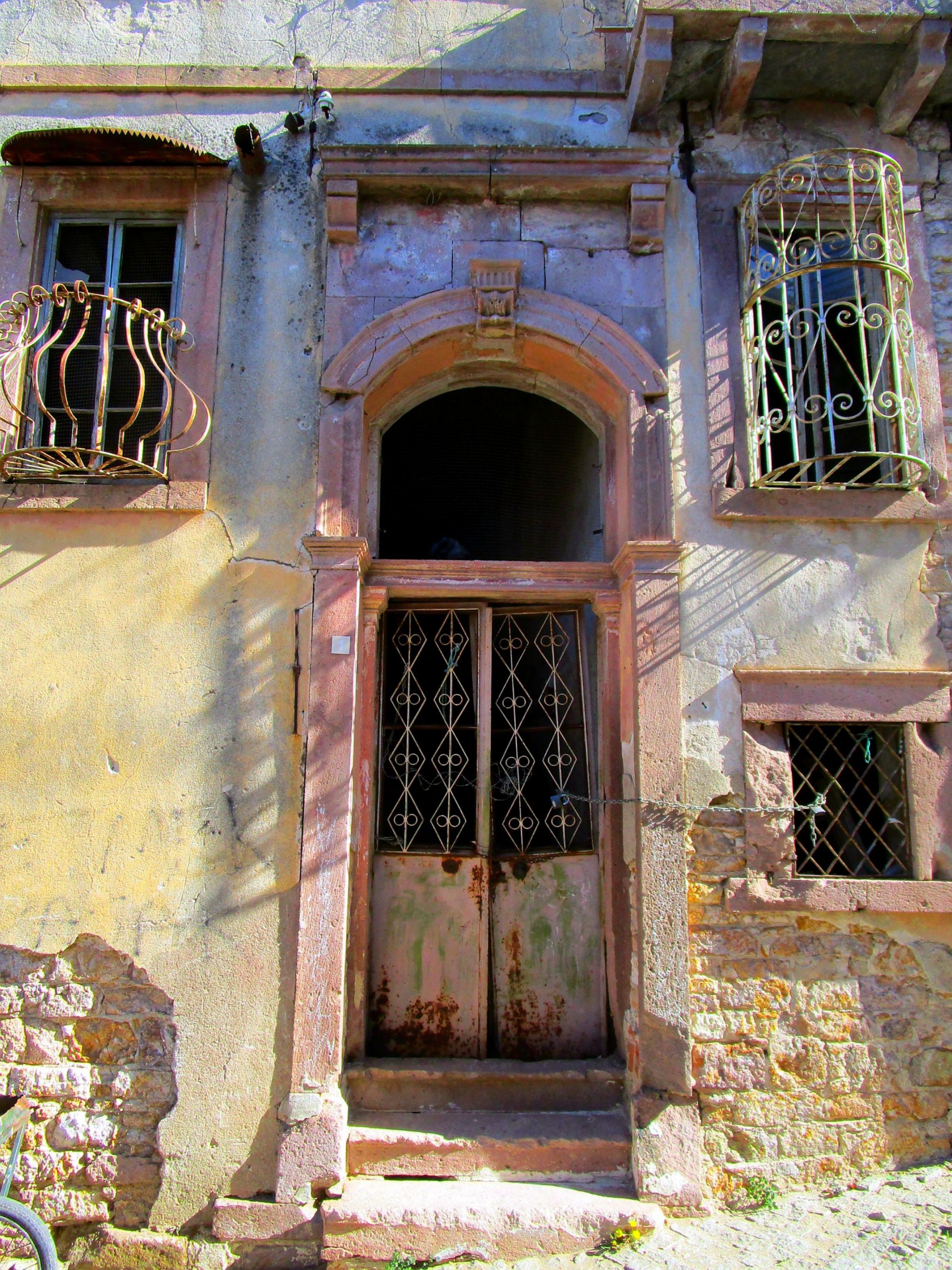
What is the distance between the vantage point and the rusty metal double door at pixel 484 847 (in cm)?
432

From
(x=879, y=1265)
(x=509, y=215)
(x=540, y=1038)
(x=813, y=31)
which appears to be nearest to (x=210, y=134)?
(x=509, y=215)

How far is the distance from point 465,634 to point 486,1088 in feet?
7.55

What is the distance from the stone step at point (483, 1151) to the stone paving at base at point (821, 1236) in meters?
0.36

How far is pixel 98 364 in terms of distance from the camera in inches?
184

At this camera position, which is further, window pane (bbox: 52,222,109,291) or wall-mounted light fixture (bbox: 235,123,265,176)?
window pane (bbox: 52,222,109,291)

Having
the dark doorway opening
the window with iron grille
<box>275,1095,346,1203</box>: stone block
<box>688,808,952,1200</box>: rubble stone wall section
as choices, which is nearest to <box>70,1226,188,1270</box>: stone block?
<box>275,1095,346,1203</box>: stone block

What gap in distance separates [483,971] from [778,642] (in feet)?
7.49

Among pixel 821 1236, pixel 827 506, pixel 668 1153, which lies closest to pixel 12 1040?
pixel 668 1153

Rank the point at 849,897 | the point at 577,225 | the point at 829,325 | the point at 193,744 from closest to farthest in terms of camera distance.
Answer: the point at 849,897 → the point at 193,744 → the point at 577,225 → the point at 829,325

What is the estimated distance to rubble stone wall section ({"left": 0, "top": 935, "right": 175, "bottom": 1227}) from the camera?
12.6ft

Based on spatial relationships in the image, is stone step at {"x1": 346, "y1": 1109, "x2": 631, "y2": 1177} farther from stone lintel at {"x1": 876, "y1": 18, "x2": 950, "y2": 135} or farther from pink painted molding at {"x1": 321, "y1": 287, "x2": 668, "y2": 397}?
stone lintel at {"x1": 876, "y1": 18, "x2": 950, "y2": 135}

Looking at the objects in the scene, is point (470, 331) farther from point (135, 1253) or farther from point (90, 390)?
point (135, 1253)

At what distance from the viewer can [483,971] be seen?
4.33 metres

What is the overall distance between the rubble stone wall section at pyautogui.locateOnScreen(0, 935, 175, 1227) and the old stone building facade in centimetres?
2
